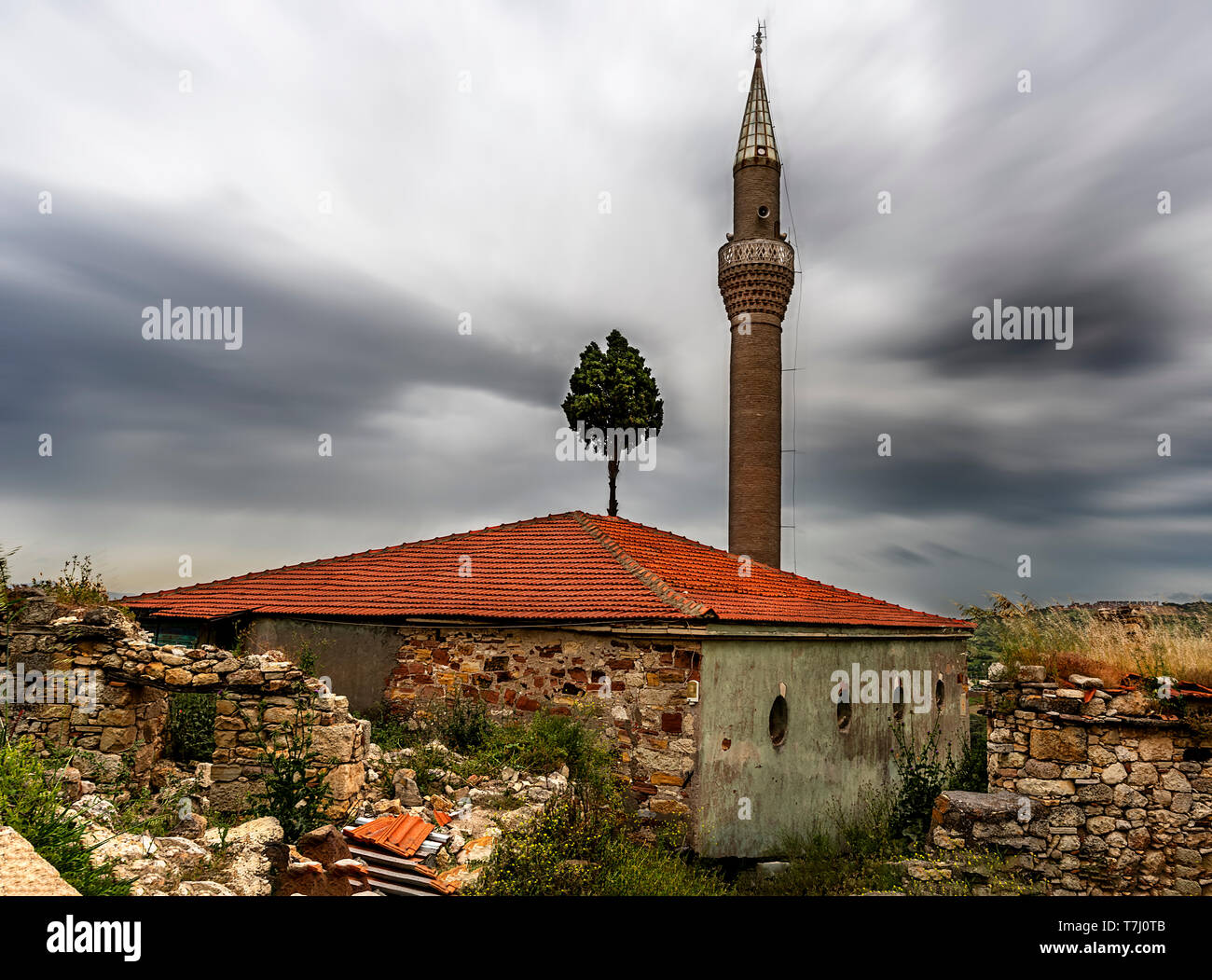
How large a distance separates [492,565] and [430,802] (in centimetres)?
605

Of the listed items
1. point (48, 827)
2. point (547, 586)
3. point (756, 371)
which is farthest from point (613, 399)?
point (48, 827)

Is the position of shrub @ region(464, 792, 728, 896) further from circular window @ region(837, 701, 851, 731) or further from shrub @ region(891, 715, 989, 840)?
circular window @ region(837, 701, 851, 731)

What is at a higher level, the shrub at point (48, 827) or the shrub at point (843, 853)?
the shrub at point (48, 827)

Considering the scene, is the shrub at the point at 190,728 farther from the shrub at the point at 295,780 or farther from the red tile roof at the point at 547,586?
the red tile roof at the point at 547,586

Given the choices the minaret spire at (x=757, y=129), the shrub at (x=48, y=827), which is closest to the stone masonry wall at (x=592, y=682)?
the shrub at (x=48, y=827)

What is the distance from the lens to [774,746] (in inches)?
445

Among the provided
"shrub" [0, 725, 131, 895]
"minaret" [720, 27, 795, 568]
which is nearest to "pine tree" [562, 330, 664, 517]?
"minaret" [720, 27, 795, 568]

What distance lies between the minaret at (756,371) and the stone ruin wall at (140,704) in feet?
52.5

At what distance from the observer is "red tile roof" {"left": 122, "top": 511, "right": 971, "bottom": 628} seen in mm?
12008

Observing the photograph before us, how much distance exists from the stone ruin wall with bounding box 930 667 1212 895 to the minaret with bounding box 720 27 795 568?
14.4 m

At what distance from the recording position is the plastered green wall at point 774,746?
10.5 m

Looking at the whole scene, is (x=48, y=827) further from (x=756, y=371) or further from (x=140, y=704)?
(x=756, y=371)

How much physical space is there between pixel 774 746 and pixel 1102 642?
14.8 feet

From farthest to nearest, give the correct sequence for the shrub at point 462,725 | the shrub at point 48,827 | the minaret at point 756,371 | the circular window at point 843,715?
the minaret at point 756,371, the circular window at point 843,715, the shrub at point 462,725, the shrub at point 48,827
